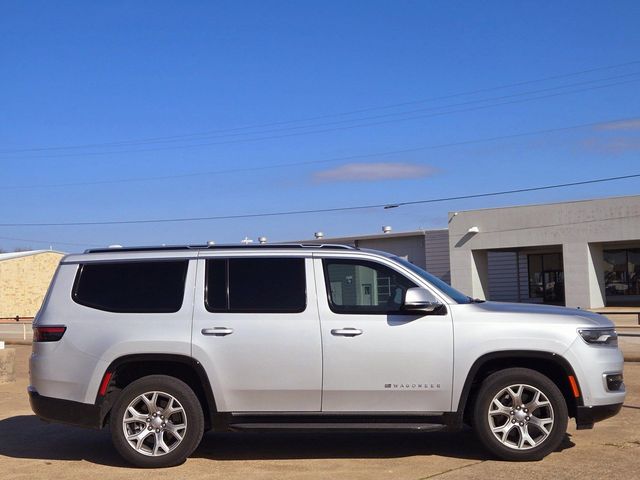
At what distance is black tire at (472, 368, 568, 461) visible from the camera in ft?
24.0

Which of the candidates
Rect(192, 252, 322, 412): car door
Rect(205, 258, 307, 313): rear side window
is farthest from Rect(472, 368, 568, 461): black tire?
Rect(205, 258, 307, 313): rear side window

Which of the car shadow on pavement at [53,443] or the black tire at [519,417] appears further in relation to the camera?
the car shadow on pavement at [53,443]

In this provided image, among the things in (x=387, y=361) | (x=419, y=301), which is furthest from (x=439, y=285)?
(x=387, y=361)

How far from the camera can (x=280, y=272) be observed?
771 cm

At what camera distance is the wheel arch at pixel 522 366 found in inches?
290

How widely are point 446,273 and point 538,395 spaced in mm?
43273

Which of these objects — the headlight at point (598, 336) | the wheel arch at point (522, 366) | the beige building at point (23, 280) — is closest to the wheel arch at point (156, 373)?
the wheel arch at point (522, 366)

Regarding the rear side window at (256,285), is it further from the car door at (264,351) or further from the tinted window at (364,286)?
the tinted window at (364,286)

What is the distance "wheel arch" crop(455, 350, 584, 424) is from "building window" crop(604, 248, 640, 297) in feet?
136

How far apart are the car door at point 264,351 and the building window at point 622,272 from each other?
42.5m

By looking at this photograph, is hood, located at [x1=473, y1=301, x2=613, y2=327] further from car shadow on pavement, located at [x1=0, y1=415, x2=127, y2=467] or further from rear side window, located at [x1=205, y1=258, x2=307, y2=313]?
car shadow on pavement, located at [x1=0, y1=415, x2=127, y2=467]

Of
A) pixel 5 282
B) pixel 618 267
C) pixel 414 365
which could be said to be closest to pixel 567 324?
pixel 414 365

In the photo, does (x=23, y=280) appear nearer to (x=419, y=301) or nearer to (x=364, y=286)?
(x=364, y=286)

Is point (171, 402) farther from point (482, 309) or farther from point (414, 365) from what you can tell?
point (482, 309)
